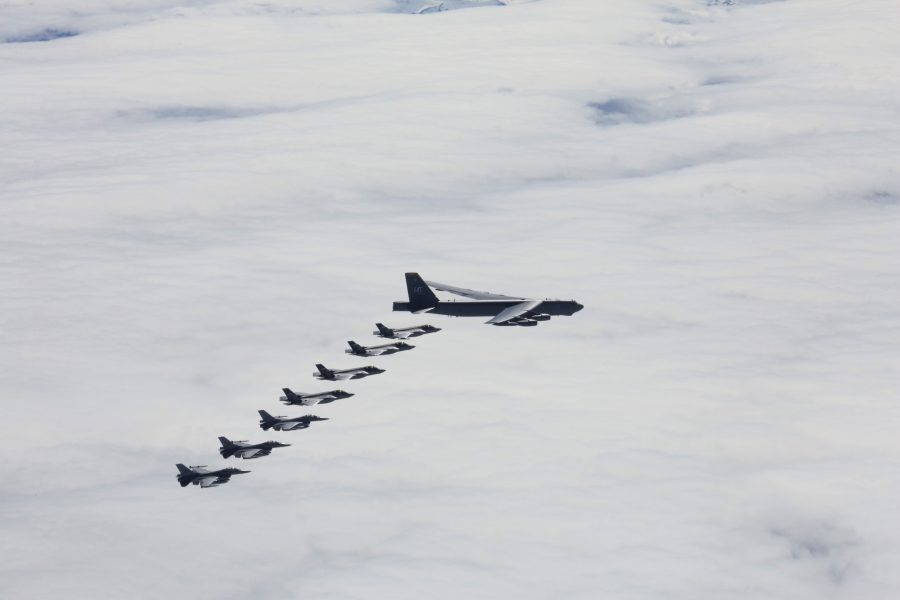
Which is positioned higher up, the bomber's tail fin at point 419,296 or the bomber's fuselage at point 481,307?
the bomber's tail fin at point 419,296

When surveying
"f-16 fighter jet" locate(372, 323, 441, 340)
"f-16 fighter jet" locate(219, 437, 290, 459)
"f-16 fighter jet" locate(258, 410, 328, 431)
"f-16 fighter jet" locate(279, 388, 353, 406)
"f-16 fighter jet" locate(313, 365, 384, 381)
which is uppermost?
"f-16 fighter jet" locate(372, 323, 441, 340)

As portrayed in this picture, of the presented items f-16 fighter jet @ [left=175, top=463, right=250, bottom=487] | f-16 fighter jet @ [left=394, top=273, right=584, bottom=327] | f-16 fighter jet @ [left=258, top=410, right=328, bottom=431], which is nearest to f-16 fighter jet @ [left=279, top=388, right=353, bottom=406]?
f-16 fighter jet @ [left=258, top=410, right=328, bottom=431]

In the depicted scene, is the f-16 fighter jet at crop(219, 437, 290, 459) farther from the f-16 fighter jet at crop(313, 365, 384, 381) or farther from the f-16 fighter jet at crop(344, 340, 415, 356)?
the f-16 fighter jet at crop(344, 340, 415, 356)

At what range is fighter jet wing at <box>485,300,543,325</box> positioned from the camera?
170125 millimetres

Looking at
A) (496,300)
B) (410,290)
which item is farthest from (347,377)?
(496,300)

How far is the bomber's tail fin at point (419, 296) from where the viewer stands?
176 meters

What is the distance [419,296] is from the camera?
177 meters

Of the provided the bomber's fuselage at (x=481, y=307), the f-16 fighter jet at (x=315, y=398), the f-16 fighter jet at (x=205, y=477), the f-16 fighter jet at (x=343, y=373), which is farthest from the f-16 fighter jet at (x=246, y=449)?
the bomber's fuselage at (x=481, y=307)

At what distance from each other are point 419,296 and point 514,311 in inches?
624

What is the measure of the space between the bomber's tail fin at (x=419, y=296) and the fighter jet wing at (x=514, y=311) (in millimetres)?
11566

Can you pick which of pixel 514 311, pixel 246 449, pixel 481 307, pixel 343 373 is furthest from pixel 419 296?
pixel 246 449

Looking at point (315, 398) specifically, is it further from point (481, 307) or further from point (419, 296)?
point (481, 307)

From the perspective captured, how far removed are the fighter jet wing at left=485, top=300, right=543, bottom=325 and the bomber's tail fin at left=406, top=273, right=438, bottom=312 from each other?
1157cm

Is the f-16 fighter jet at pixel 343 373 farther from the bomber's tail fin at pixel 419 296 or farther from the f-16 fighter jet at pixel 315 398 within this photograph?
the bomber's tail fin at pixel 419 296
